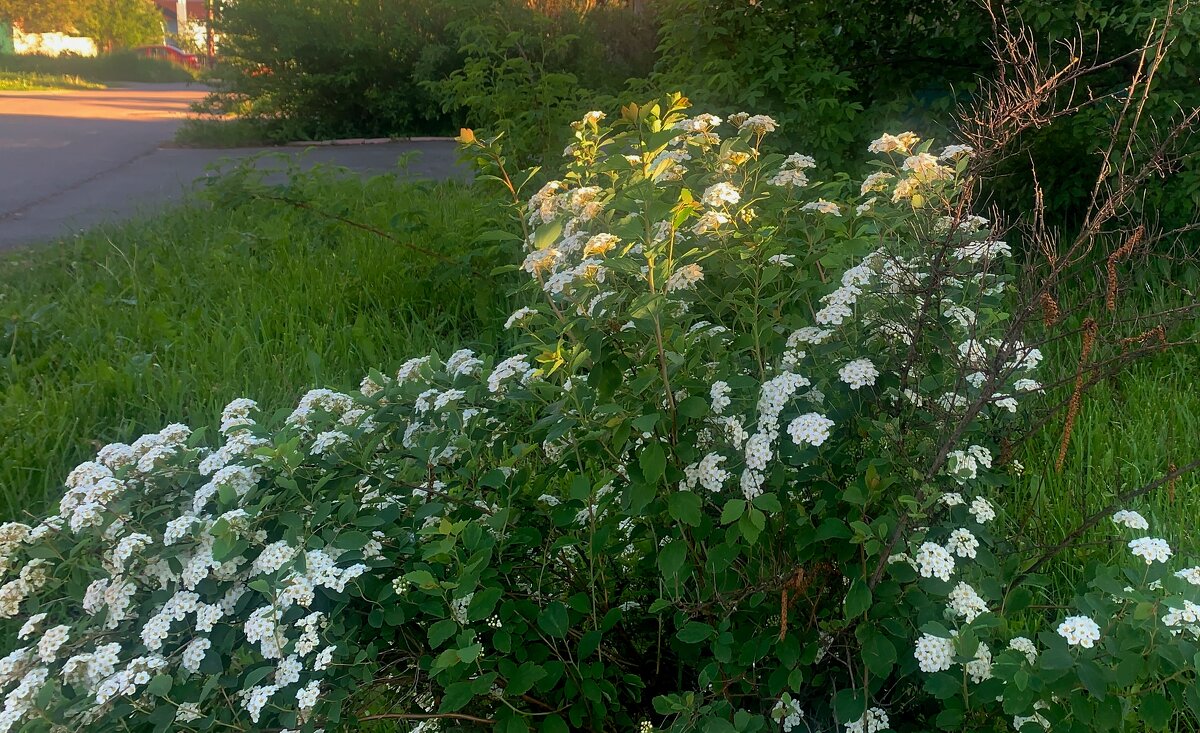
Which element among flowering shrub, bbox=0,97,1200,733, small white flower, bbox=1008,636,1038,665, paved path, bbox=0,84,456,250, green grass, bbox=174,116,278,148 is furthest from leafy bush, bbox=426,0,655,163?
green grass, bbox=174,116,278,148

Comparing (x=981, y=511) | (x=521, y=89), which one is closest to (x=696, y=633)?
(x=981, y=511)

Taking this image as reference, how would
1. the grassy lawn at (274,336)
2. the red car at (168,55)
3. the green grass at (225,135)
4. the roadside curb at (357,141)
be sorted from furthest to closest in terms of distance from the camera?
the red car at (168,55) < the green grass at (225,135) < the roadside curb at (357,141) < the grassy lawn at (274,336)

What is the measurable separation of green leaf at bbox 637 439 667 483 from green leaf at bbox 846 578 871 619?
14.1 inches

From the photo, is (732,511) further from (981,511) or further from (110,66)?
Result: (110,66)

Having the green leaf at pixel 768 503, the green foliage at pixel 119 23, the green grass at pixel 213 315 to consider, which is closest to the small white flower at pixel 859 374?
the green leaf at pixel 768 503

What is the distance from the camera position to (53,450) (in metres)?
2.89

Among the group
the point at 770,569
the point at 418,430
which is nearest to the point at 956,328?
the point at 770,569

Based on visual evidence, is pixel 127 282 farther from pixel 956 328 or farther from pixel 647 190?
pixel 956 328

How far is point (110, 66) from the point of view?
1640 inches

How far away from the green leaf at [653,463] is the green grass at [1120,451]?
1053mm

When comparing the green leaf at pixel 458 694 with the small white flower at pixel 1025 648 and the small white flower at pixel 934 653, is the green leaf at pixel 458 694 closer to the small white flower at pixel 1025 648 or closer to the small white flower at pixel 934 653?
the small white flower at pixel 934 653

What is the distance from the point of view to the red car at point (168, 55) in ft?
153

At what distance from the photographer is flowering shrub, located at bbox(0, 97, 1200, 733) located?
4.45ft

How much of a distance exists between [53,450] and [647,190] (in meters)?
2.47
